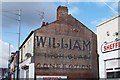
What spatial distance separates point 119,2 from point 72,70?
18834 millimetres

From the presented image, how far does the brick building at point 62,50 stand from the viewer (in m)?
38.2

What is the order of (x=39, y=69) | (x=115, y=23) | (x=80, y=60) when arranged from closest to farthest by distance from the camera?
(x=115, y=23) → (x=39, y=69) → (x=80, y=60)

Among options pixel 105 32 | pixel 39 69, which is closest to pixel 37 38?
pixel 39 69

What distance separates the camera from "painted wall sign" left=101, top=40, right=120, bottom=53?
21172mm

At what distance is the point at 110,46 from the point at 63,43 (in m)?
18.4

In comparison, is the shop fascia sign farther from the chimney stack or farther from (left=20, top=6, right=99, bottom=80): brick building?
the chimney stack

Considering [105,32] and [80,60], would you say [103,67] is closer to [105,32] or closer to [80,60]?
[105,32]

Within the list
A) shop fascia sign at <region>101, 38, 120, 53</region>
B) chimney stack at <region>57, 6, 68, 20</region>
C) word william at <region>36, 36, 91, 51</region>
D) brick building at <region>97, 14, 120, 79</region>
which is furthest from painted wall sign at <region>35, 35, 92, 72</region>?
Answer: shop fascia sign at <region>101, 38, 120, 53</region>

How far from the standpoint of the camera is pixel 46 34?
128 ft

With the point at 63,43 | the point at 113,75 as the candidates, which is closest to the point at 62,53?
the point at 63,43

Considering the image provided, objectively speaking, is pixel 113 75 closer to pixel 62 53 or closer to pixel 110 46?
pixel 110 46

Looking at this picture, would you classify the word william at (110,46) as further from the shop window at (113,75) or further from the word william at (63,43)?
the word william at (63,43)

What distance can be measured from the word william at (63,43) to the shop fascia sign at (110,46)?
54.0ft

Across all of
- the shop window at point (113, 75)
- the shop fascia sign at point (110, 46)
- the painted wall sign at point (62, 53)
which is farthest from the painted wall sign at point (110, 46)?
the painted wall sign at point (62, 53)
